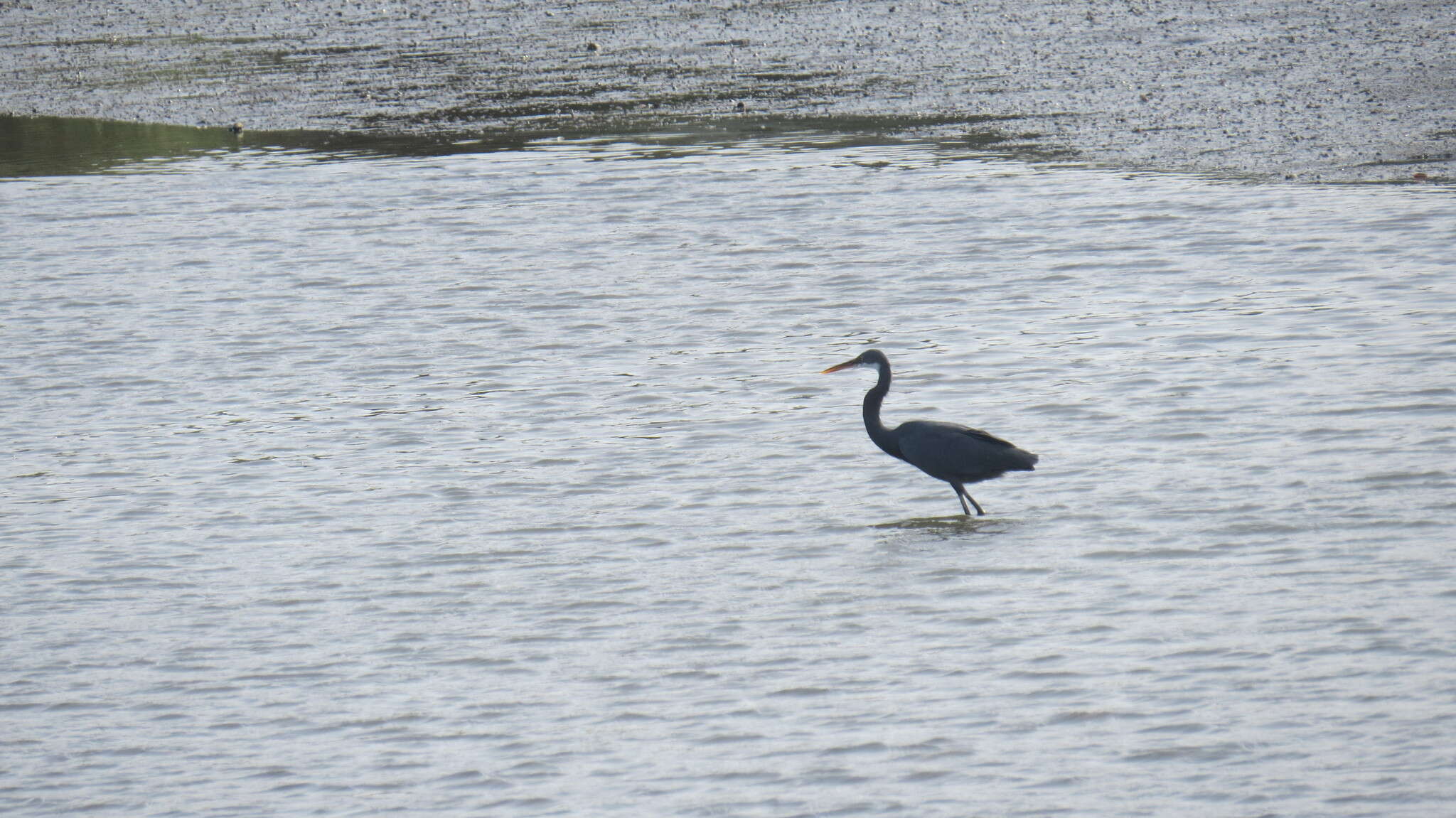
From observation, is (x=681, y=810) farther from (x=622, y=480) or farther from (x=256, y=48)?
(x=256, y=48)

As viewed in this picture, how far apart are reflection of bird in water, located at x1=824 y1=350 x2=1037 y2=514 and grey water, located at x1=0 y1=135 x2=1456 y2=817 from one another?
271 millimetres

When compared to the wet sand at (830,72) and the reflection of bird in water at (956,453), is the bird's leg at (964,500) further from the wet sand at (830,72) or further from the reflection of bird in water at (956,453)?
the wet sand at (830,72)

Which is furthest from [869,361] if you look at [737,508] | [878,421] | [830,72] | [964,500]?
[830,72]

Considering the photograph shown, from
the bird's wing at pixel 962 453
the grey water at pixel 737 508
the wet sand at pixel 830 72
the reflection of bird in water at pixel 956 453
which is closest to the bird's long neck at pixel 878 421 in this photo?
the reflection of bird in water at pixel 956 453

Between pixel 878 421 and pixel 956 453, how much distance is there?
27.1 inches

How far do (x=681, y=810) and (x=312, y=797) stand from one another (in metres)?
1.43

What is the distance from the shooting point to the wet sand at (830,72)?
19.1 m

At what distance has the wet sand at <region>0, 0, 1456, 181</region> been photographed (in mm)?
19125

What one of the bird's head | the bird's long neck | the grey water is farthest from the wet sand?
the bird's long neck

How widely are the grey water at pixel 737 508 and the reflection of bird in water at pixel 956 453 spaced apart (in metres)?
0.27

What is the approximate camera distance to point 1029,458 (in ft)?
34.6

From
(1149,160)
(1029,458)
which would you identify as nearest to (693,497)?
(1029,458)

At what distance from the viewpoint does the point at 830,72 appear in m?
23.5

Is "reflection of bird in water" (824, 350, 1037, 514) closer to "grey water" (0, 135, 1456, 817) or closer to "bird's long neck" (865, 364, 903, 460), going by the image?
"bird's long neck" (865, 364, 903, 460)
